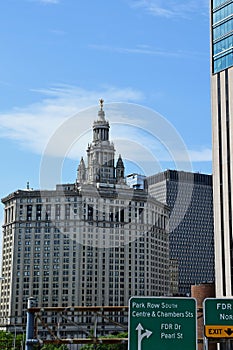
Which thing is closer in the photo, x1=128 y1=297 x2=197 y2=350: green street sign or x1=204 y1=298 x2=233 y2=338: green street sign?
A: x1=128 y1=297 x2=197 y2=350: green street sign

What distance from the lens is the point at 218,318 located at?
2528 cm

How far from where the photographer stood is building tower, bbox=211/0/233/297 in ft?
252

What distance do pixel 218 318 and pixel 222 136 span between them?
5706cm

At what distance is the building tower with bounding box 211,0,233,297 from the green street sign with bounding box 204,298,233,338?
5105 cm

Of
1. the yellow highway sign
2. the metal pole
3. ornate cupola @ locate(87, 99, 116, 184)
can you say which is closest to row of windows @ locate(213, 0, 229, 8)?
the yellow highway sign

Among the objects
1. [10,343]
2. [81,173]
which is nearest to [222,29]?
[10,343]

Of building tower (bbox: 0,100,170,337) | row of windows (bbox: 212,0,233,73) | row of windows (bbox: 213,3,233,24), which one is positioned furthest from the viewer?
building tower (bbox: 0,100,170,337)

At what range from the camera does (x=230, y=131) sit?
7900 centimetres

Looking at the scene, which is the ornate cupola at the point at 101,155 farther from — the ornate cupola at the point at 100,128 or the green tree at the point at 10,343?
the green tree at the point at 10,343

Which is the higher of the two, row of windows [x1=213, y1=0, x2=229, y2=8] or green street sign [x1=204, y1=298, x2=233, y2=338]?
row of windows [x1=213, y1=0, x2=229, y2=8]

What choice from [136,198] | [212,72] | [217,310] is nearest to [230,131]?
[212,72]

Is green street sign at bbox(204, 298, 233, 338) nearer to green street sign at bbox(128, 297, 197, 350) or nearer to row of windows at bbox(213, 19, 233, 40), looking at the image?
green street sign at bbox(128, 297, 197, 350)

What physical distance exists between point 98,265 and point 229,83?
11952 centimetres

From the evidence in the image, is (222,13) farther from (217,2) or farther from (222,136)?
(222,136)
